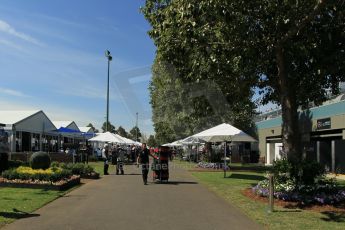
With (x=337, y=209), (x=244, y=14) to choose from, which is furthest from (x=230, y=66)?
(x=337, y=209)

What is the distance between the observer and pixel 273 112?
5322 cm

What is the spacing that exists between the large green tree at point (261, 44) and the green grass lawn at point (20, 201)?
5794 millimetres

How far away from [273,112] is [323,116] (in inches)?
694

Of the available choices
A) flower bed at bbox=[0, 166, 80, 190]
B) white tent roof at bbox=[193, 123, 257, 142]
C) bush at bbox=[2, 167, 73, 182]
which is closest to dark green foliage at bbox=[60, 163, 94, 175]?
bush at bbox=[2, 167, 73, 182]

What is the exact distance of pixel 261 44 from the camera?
15.9 metres

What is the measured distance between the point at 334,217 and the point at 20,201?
25.8ft

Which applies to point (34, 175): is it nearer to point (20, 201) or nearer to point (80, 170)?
point (20, 201)

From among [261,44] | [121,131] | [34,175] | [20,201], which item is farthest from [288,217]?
[121,131]

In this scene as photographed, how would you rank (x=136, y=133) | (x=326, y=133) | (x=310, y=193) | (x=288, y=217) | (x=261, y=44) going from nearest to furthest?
(x=288, y=217)
(x=310, y=193)
(x=261, y=44)
(x=326, y=133)
(x=136, y=133)

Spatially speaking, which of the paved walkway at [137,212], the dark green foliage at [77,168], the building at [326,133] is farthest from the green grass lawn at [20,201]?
the building at [326,133]

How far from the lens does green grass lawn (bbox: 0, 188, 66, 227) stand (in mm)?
11208

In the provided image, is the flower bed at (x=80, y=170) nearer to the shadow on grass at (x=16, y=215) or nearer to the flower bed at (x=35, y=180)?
the flower bed at (x=35, y=180)

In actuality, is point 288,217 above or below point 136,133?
below

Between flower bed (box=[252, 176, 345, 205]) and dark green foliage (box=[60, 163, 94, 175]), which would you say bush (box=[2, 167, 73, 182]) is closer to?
dark green foliage (box=[60, 163, 94, 175])
